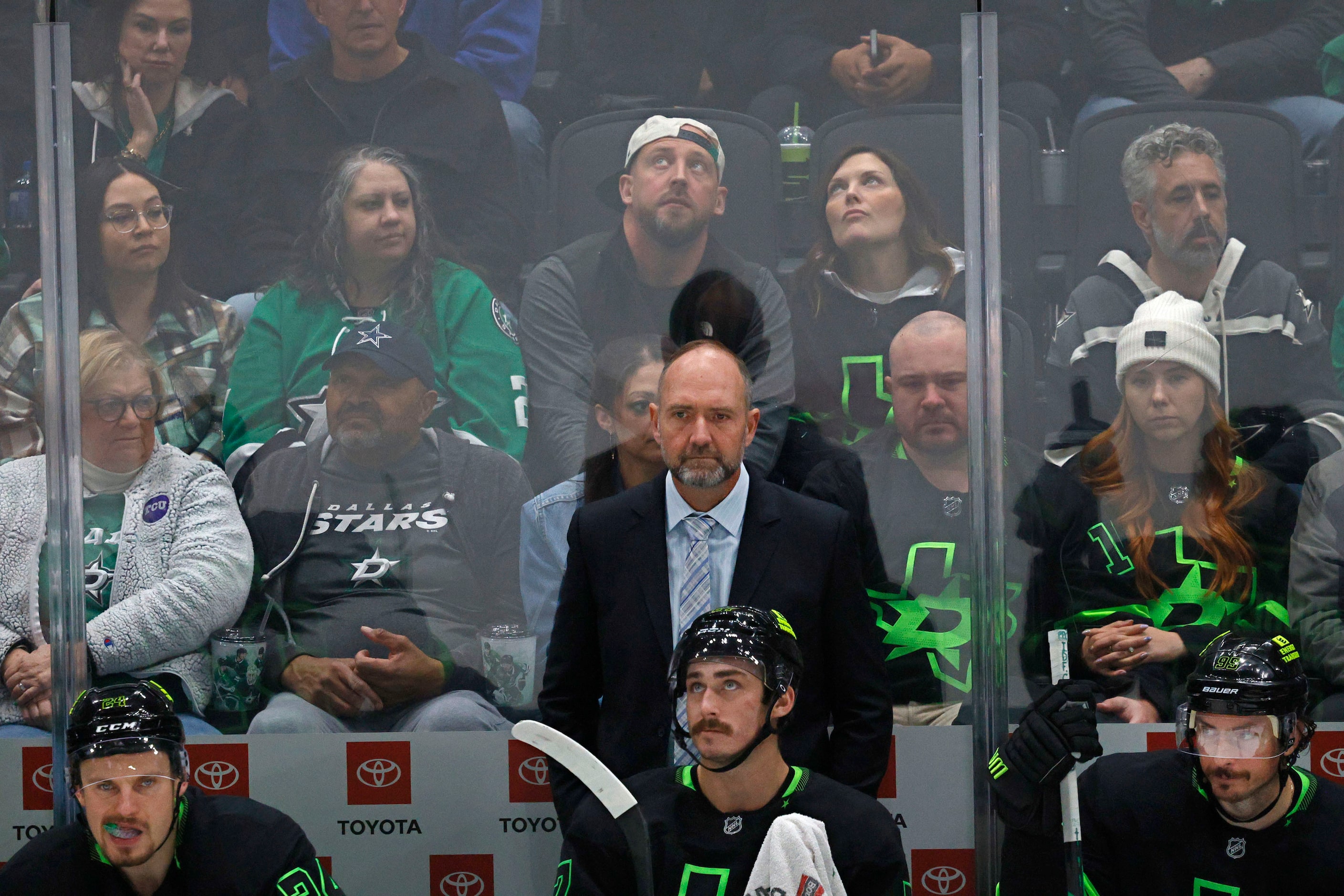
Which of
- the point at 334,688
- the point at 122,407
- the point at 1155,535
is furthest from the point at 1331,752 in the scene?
the point at 122,407

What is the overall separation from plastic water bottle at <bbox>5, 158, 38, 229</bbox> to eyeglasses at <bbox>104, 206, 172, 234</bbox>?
14 cm

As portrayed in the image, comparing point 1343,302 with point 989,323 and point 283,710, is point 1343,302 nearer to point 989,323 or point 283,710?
point 989,323

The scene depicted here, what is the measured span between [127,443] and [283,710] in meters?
0.63

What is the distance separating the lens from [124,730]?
2496mm

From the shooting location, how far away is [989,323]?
3033 mm

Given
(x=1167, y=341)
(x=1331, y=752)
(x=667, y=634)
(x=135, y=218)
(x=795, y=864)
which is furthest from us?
(x=135, y=218)

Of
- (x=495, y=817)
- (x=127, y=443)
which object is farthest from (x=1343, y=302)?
(x=127, y=443)

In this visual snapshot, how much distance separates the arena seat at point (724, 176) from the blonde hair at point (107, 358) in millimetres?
846

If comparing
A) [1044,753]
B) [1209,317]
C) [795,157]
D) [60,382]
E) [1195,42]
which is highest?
[1195,42]

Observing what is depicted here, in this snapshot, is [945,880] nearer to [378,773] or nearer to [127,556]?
[378,773]

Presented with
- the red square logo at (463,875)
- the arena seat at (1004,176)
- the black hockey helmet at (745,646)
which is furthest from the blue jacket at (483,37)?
the red square logo at (463,875)

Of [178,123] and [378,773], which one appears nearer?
[378,773]

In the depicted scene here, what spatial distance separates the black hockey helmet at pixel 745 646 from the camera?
238cm

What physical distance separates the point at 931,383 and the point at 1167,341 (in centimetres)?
48
